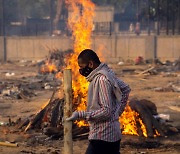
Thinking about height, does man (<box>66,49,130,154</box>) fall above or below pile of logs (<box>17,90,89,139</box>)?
above

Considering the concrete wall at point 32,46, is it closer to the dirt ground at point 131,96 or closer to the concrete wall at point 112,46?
the concrete wall at point 112,46

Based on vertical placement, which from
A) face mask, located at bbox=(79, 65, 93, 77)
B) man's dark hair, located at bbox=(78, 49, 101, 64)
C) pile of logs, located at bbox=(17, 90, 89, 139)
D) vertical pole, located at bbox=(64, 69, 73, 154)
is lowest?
pile of logs, located at bbox=(17, 90, 89, 139)

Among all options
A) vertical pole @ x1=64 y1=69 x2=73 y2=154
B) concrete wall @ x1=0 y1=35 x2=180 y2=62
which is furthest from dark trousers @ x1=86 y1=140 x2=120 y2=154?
concrete wall @ x1=0 y1=35 x2=180 y2=62

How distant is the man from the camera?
4.56 meters

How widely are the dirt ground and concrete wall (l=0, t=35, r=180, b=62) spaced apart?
198 inches

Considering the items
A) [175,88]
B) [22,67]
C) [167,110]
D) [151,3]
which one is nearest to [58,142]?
[167,110]

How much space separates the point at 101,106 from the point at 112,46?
2935cm

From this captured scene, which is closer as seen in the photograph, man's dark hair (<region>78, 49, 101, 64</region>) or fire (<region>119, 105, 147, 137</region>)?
man's dark hair (<region>78, 49, 101, 64</region>)

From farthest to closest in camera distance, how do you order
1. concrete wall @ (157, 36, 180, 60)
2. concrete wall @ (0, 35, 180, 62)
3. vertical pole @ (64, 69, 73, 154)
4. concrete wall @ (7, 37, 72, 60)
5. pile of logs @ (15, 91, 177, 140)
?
concrete wall @ (7, 37, 72, 60), concrete wall @ (0, 35, 180, 62), concrete wall @ (157, 36, 180, 60), pile of logs @ (15, 91, 177, 140), vertical pole @ (64, 69, 73, 154)

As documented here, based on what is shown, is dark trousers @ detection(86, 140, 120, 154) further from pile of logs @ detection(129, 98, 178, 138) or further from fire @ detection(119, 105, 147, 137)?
fire @ detection(119, 105, 147, 137)

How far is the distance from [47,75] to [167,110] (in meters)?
12.2

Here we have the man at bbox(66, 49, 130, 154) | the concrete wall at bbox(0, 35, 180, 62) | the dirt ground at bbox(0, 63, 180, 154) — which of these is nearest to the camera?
the man at bbox(66, 49, 130, 154)

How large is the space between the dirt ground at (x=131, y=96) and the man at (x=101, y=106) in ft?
14.0

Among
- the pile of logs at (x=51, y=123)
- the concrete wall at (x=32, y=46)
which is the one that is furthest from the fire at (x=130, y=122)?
the concrete wall at (x=32, y=46)
